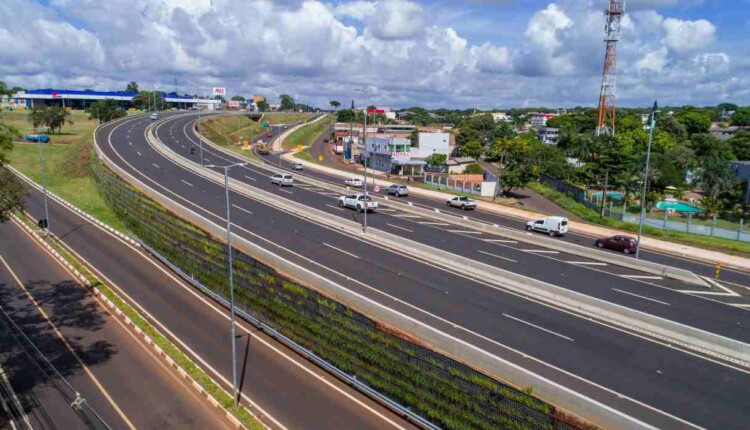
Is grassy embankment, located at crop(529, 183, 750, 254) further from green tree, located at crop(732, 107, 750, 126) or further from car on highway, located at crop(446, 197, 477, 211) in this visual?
green tree, located at crop(732, 107, 750, 126)

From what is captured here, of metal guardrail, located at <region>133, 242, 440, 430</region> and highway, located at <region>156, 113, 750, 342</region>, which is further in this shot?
highway, located at <region>156, 113, 750, 342</region>

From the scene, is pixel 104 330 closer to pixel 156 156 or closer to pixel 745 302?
pixel 745 302

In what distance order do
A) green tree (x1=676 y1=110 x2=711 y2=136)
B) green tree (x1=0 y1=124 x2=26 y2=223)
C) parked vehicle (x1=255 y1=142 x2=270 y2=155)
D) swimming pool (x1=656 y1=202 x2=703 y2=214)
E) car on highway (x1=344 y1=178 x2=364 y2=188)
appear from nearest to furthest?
green tree (x1=0 y1=124 x2=26 y2=223) < swimming pool (x1=656 y1=202 x2=703 y2=214) < car on highway (x1=344 y1=178 x2=364 y2=188) < parked vehicle (x1=255 y1=142 x2=270 y2=155) < green tree (x1=676 y1=110 x2=711 y2=136)

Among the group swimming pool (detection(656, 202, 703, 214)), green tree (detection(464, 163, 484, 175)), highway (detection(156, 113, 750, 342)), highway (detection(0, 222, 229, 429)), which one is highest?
green tree (detection(464, 163, 484, 175))

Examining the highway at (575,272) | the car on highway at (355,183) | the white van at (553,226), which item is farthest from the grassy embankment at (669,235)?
the car on highway at (355,183)

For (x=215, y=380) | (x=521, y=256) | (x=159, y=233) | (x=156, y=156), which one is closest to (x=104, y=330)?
(x=215, y=380)

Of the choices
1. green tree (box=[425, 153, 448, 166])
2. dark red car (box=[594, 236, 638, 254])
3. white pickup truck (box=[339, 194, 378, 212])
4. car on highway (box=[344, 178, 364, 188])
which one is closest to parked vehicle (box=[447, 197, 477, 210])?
white pickup truck (box=[339, 194, 378, 212])

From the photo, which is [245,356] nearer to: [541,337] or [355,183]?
[541,337]

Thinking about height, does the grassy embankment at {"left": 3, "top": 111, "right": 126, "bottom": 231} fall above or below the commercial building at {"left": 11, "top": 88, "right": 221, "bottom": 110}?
below
